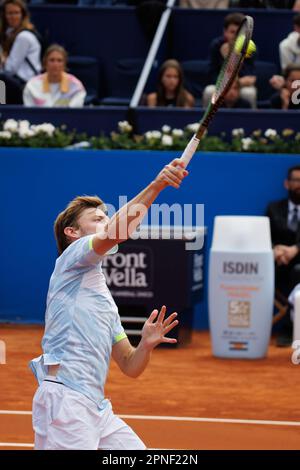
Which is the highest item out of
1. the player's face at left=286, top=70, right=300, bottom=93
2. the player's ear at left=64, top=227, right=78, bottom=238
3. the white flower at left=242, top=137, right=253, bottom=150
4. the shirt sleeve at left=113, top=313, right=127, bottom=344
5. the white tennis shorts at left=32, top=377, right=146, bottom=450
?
the player's face at left=286, top=70, right=300, bottom=93

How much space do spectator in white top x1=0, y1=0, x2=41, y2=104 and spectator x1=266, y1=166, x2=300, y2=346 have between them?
360 centimetres

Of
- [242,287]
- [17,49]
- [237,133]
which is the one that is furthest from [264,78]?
[242,287]

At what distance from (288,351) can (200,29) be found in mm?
4763

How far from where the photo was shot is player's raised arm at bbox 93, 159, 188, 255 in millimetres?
4578

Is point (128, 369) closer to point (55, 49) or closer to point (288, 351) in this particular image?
point (288, 351)

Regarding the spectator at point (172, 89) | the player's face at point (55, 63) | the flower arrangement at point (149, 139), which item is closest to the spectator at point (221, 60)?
the spectator at point (172, 89)

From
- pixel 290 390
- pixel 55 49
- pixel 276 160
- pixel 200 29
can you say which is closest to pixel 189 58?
pixel 200 29

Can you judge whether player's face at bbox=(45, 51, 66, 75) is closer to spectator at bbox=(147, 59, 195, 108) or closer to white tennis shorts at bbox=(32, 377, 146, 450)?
spectator at bbox=(147, 59, 195, 108)

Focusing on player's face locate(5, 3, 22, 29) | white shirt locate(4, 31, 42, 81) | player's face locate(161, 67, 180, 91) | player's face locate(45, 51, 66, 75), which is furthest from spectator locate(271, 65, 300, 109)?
player's face locate(5, 3, 22, 29)

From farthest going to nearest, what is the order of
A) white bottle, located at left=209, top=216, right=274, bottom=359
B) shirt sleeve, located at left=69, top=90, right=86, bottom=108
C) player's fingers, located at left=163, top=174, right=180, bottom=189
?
1. shirt sleeve, located at left=69, top=90, right=86, bottom=108
2. white bottle, located at left=209, top=216, right=274, bottom=359
3. player's fingers, located at left=163, top=174, right=180, bottom=189

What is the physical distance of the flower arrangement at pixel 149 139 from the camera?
1116 centimetres

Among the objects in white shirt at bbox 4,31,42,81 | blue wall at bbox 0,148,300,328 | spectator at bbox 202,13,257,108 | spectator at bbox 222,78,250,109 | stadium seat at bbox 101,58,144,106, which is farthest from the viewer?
stadium seat at bbox 101,58,144,106

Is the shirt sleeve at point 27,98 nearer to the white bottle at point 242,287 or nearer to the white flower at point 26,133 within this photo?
the white flower at point 26,133

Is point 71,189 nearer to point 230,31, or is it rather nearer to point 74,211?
point 230,31
